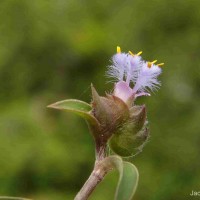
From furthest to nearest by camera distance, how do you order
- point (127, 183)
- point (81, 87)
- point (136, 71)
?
point (81, 87)
point (136, 71)
point (127, 183)

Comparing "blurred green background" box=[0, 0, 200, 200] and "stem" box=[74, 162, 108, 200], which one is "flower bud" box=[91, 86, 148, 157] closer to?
"stem" box=[74, 162, 108, 200]

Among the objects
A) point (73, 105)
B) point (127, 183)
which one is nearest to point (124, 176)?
point (127, 183)

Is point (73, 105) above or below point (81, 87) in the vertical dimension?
above

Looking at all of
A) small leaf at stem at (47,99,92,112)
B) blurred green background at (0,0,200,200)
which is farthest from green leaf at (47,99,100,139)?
blurred green background at (0,0,200,200)

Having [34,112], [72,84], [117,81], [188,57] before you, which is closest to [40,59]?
[72,84]

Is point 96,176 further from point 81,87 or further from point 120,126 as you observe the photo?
point 81,87
